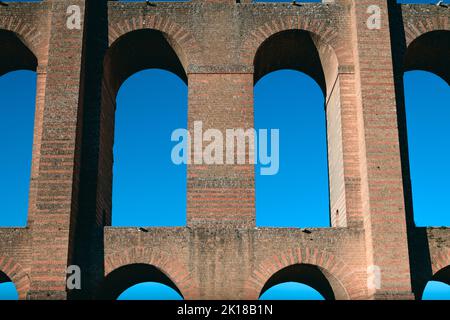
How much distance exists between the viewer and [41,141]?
45.4 ft

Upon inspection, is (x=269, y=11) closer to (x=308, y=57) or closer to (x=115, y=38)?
(x=308, y=57)

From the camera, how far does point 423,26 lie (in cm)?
1538

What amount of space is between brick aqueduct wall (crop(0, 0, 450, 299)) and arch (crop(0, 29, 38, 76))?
2.2 inches

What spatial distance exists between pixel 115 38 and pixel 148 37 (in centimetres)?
82

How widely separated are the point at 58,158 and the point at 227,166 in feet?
11.6

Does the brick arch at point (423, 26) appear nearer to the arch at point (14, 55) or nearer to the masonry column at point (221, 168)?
the masonry column at point (221, 168)

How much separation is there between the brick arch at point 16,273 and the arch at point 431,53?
9748mm

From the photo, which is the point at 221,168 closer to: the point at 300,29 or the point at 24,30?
the point at 300,29

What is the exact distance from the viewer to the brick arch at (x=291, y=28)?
15.1 m

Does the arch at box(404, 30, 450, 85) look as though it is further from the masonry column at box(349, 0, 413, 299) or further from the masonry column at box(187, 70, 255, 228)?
the masonry column at box(187, 70, 255, 228)

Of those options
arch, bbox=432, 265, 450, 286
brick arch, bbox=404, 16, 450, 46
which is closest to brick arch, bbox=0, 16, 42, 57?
brick arch, bbox=404, 16, 450, 46

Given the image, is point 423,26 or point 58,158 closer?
point 58,158

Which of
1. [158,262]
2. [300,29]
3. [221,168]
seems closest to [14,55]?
[221,168]
